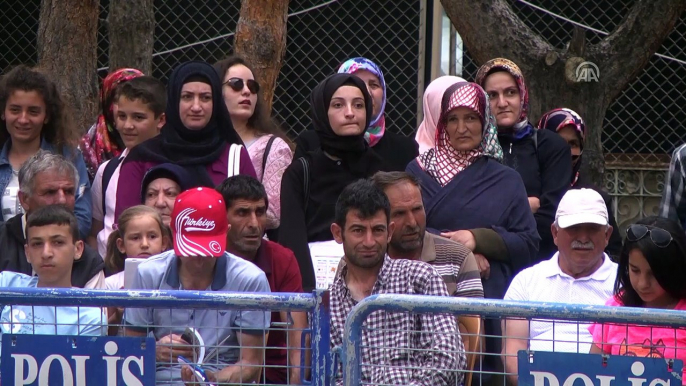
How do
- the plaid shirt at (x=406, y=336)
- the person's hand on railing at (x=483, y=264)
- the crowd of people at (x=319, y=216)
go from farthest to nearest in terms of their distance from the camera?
1. the person's hand on railing at (x=483, y=264)
2. the crowd of people at (x=319, y=216)
3. the plaid shirt at (x=406, y=336)

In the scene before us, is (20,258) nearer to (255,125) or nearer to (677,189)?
(255,125)

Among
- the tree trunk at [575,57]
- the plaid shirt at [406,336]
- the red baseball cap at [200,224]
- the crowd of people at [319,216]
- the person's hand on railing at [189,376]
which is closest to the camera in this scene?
the person's hand on railing at [189,376]

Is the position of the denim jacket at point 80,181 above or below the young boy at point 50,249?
above

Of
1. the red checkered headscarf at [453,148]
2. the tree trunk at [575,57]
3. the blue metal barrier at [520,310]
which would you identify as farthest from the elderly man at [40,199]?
the tree trunk at [575,57]

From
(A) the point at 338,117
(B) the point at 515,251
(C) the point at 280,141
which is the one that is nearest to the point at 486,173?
(B) the point at 515,251

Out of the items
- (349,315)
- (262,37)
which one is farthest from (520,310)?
(262,37)

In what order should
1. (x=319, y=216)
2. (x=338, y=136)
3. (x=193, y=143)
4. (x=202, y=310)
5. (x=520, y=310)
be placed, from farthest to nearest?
(x=193, y=143), (x=338, y=136), (x=319, y=216), (x=202, y=310), (x=520, y=310)

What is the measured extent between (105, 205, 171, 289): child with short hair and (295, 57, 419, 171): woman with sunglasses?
0.71 meters

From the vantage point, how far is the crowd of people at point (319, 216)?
376 cm

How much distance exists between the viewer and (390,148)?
524 cm

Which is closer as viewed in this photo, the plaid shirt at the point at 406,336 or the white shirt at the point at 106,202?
the plaid shirt at the point at 406,336

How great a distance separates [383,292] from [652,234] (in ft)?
3.14

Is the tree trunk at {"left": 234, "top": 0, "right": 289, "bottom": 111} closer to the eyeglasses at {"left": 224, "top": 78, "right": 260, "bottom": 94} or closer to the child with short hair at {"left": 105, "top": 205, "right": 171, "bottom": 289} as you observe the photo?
the eyeglasses at {"left": 224, "top": 78, "right": 260, "bottom": 94}

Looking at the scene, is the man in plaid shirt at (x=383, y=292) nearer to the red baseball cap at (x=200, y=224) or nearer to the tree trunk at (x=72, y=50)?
the red baseball cap at (x=200, y=224)
